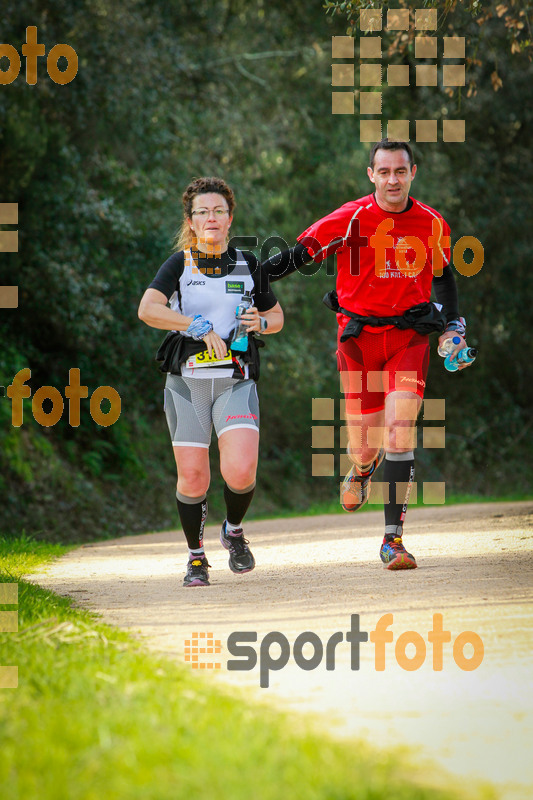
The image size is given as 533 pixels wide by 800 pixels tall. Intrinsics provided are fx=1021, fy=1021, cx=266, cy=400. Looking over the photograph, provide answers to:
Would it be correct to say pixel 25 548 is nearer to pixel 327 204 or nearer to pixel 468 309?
pixel 327 204

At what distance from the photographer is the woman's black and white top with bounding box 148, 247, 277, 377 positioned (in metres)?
6.14

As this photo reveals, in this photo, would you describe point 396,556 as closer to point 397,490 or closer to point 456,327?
point 397,490

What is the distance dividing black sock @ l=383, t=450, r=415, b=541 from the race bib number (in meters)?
1.27

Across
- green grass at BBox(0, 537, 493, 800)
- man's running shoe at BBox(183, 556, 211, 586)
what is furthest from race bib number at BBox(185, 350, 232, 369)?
green grass at BBox(0, 537, 493, 800)

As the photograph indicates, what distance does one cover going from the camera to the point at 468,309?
2378cm

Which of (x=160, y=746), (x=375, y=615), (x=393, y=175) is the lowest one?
(x=375, y=615)

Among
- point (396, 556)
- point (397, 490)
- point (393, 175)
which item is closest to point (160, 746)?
point (396, 556)

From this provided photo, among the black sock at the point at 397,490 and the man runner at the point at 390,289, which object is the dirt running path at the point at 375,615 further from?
the man runner at the point at 390,289

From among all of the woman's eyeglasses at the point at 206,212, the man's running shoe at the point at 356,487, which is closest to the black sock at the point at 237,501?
the man's running shoe at the point at 356,487

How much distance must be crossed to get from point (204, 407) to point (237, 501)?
65 centimetres

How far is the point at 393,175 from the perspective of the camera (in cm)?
661

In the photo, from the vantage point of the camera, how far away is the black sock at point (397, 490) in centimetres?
652

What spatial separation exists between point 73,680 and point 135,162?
15.5 m

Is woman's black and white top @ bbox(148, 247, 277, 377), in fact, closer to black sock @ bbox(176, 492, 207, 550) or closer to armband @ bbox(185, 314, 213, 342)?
armband @ bbox(185, 314, 213, 342)
